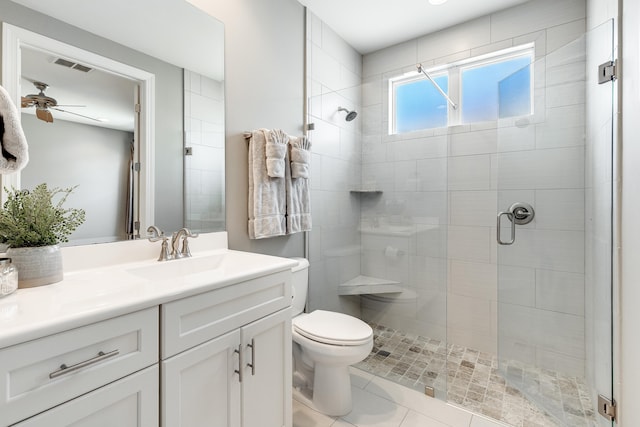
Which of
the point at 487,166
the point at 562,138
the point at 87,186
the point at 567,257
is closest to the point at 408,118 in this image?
the point at 487,166

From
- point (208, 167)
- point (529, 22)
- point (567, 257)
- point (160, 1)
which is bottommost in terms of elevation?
point (567, 257)

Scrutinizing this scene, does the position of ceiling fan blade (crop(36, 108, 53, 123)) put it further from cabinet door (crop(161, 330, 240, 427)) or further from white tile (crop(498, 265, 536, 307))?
white tile (crop(498, 265, 536, 307))

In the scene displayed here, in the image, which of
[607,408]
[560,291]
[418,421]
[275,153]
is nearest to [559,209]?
[560,291]

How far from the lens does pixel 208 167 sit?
5.26ft

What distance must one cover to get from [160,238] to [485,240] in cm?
212

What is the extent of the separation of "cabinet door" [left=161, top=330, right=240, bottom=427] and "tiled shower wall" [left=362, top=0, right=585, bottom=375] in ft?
4.76

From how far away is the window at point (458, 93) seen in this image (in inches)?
86.0

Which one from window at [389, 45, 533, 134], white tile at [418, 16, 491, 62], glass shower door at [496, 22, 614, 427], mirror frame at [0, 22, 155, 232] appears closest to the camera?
mirror frame at [0, 22, 155, 232]

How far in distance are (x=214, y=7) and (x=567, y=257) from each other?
2366 mm

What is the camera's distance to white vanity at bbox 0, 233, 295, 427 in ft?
2.13

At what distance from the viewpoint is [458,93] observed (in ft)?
7.66

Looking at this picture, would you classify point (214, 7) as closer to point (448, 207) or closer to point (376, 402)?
point (448, 207)

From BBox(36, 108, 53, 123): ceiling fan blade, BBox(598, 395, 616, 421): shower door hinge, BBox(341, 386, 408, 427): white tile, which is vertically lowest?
BBox(341, 386, 408, 427): white tile

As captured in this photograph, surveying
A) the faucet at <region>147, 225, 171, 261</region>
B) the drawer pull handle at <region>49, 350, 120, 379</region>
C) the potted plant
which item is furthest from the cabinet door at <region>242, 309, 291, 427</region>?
the potted plant
